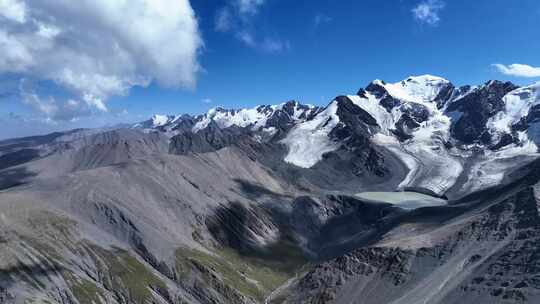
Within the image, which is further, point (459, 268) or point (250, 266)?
point (250, 266)

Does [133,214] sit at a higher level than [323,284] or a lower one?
higher

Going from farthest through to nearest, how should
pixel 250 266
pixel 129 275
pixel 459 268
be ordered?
pixel 250 266 < pixel 129 275 < pixel 459 268

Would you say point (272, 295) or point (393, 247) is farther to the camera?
point (272, 295)

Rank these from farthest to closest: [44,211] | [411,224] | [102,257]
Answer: [411,224], [44,211], [102,257]

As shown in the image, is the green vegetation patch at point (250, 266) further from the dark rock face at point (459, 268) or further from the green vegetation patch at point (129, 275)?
the dark rock face at point (459, 268)

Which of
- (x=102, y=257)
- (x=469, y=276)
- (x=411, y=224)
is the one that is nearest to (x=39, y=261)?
(x=102, y=257)

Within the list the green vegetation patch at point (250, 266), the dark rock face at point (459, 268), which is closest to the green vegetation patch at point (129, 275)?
the green vegetation patch at point (250, 266)

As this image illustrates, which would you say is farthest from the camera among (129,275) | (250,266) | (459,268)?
(250,266)

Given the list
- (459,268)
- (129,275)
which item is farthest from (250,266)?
(459,268)

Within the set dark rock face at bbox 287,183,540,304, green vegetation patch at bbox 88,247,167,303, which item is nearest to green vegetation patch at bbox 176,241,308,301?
green vegetation patch at bbox 88,247,167,303

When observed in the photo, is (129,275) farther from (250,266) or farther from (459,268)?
(459,268)

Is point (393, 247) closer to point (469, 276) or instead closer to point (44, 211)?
point (469, 276)
